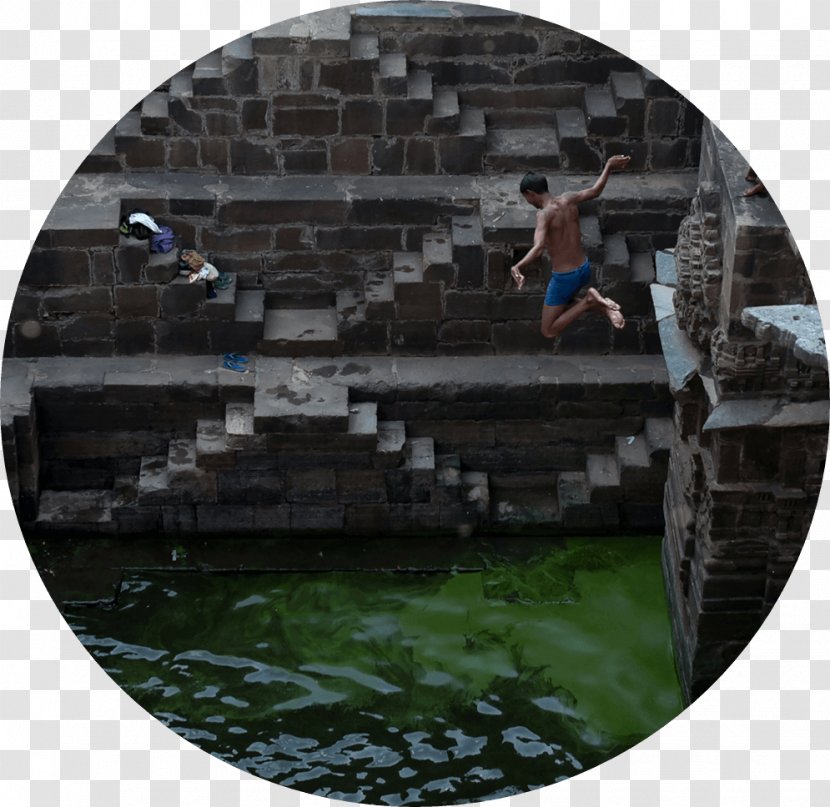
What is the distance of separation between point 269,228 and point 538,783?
18.4ft

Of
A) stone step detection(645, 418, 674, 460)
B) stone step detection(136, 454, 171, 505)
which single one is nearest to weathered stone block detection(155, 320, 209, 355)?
stone step detection(136, 454, 171, 505)

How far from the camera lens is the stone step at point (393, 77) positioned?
52.9 feet

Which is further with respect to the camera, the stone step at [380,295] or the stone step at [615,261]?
the stone step at [380,295]

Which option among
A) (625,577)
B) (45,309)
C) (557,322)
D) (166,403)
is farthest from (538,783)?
(45,309)

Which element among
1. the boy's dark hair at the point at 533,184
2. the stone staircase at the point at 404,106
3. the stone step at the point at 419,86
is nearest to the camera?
the boy's dark hair at the point at 533,184

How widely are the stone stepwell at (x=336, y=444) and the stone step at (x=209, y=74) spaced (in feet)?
8.15

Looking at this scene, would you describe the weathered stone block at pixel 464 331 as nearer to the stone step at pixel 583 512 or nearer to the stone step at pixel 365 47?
the stone step at pixel 583 512

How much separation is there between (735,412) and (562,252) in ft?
8.51

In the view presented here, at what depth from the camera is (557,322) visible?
1532 centimetres

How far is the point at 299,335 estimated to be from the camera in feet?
54.7

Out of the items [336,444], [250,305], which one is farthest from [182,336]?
[336,444]

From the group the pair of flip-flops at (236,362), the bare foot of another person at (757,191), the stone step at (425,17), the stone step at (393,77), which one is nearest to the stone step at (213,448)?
the pair of flip-flops at (236,362)

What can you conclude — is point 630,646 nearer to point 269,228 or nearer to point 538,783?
point 538,783

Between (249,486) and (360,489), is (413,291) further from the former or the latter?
(249,486)
